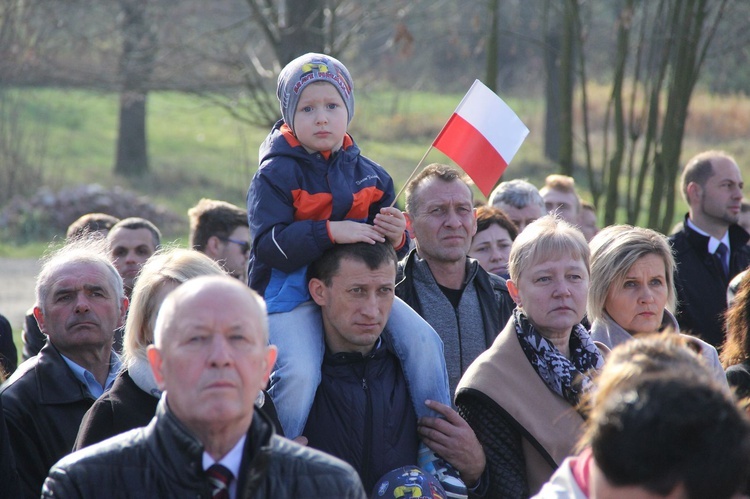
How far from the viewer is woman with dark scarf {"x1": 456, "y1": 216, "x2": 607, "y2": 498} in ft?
12.6

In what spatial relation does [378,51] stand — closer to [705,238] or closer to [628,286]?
[705,238]

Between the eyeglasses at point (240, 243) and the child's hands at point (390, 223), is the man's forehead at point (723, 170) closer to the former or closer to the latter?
the eyeglasses at point (240, 243)

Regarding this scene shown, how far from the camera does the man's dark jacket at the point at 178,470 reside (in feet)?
9.07

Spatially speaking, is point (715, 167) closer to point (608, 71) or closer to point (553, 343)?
point (553, 343)

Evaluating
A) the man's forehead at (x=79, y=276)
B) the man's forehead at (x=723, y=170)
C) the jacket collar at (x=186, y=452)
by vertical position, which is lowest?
the jacket collar at (x=186, y=452)

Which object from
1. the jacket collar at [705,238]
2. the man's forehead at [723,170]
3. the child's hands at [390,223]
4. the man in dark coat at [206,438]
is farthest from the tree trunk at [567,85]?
the man in dark coat at [206,438]

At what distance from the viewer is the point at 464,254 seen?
5375 millimetres

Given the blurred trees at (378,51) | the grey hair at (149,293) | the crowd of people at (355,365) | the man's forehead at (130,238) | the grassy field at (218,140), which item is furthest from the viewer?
the grassy field at (218,140)

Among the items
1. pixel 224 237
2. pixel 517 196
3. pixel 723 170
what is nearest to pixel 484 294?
pixel 517 196

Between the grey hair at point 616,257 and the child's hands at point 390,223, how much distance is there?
1.16 metres

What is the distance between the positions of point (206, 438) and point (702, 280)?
203 inches

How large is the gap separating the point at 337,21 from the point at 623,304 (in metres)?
7.20

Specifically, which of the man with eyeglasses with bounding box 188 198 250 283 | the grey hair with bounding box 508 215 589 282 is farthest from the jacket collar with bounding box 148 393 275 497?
the man with eyeglasses with bounding box 188 198 250 283

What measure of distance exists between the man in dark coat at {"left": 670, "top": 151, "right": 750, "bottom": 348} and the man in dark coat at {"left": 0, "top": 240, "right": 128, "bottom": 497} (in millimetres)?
3717
